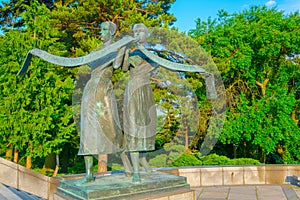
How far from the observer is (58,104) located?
11.2 meters

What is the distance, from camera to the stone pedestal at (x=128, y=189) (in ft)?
12.4

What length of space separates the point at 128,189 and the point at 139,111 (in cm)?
106

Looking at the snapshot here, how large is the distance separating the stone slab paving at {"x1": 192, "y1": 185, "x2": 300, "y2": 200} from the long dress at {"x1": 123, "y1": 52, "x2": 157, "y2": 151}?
3.08m

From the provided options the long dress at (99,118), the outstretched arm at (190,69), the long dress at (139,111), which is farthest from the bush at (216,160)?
the long dress at (99,118)

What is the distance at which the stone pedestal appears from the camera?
3.78 meters

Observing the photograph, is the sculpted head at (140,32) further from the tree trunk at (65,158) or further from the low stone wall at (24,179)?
the tree trunk at (65,158)

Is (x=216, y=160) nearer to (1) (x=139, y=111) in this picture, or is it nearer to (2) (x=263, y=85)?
(2) (x=263, y=85)

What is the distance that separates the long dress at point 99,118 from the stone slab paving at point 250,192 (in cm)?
341

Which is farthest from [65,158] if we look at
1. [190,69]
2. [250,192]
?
[190,69]

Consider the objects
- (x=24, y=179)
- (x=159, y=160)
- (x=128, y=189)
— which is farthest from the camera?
(x=24, y=179)

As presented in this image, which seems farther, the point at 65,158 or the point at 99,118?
the point at 65,158

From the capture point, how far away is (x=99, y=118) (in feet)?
13.1

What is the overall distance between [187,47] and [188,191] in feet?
12.1

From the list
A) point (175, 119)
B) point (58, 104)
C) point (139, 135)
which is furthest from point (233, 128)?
point (139, 135)
